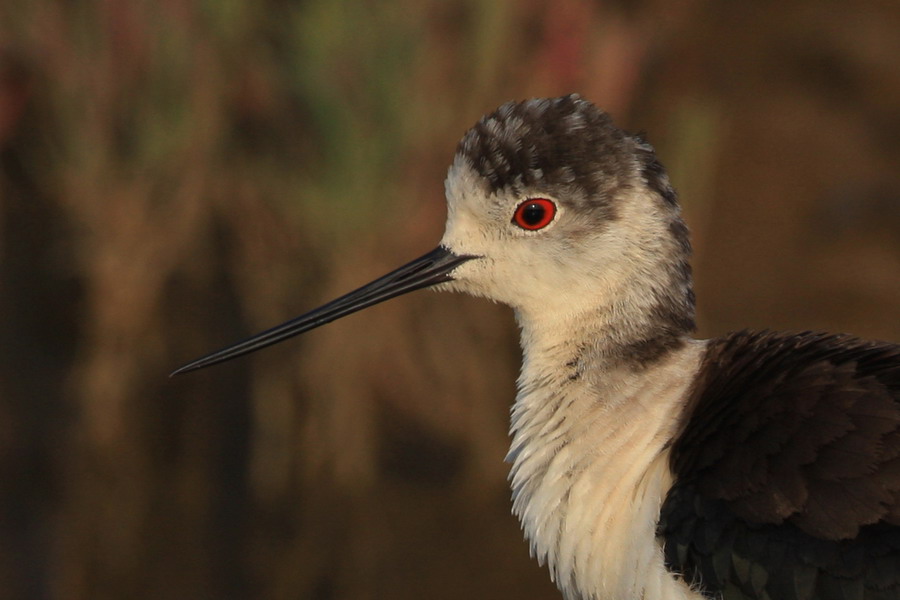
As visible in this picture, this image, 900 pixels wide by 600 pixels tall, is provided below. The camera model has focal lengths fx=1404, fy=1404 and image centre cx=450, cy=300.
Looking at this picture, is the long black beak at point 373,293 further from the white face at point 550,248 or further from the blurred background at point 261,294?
the blurred background at point 261,294

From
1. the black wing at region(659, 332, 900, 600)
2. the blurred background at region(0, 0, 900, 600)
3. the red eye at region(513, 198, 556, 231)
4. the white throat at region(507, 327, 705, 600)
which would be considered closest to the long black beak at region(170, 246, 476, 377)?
the red eye at region(513, 198, 556, 231)

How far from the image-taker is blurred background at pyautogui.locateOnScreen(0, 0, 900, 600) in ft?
15.8

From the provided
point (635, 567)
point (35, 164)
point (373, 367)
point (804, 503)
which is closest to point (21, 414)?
point (35, 164)

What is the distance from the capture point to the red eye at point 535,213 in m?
2.90

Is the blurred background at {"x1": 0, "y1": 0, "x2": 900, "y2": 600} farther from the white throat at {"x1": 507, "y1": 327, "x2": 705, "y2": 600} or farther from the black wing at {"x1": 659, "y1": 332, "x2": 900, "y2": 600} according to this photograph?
the black wing at {"x1": 659, "y1": 332, "x2": 900, "y2": 600}

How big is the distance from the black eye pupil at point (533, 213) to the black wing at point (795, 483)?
0.56 meters

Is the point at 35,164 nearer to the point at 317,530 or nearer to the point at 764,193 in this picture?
the point at 317,530

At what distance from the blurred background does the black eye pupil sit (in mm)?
1914

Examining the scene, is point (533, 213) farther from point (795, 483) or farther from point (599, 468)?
point (795, 483)

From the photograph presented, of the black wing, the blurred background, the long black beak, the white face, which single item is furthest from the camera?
the blurred background

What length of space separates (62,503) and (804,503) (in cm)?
343

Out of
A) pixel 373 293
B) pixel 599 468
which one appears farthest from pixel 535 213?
pixel 599 468

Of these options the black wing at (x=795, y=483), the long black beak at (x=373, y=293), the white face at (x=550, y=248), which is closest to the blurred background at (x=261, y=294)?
the long black beak at (x=373, y=293)

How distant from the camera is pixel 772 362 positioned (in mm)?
2607
